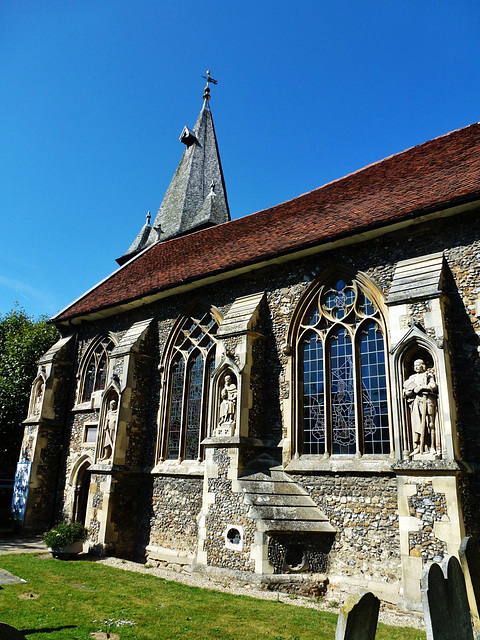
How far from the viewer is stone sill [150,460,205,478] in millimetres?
12070

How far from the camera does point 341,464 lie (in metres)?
9.60

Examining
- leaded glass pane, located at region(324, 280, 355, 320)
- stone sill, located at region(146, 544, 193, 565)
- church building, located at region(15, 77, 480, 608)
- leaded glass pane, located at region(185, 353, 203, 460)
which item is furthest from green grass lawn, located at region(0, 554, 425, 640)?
leaded glass pane, located at region(324, 280, 355, 320)

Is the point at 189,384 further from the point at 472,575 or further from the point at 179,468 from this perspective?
the point at 472,575

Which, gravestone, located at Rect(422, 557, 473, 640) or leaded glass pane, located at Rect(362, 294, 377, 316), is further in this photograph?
leaded glass pane, located at Rect(362, 294, 377, 316)

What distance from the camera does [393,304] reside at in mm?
9102

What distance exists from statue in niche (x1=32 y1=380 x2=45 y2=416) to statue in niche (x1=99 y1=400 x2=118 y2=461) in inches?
162

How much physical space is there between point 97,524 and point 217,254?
8.14m

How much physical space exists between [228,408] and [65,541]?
5.22 m

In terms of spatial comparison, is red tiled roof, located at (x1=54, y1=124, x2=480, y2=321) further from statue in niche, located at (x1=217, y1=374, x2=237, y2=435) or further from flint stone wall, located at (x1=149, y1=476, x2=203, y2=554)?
flint stone wall, located at (x1=149, y1=476, x2=203, y2=554)

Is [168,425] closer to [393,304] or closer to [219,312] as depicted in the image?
[219,312]

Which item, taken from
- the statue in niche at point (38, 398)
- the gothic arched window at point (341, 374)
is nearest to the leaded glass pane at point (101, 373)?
the statue in niche at point (38, 398)

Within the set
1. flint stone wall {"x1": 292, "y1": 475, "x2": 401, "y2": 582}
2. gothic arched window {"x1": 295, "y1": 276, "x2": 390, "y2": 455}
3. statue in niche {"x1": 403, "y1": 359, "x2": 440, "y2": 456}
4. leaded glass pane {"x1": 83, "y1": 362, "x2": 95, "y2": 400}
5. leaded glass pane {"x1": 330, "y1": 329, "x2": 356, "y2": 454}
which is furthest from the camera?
leaded glass pane {"x1": 83, "y1": 362, "x2": 95, "y2": 400}

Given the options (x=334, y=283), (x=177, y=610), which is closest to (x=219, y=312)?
(x=334, y=283)

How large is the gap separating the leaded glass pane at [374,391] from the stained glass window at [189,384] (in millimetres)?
4486
